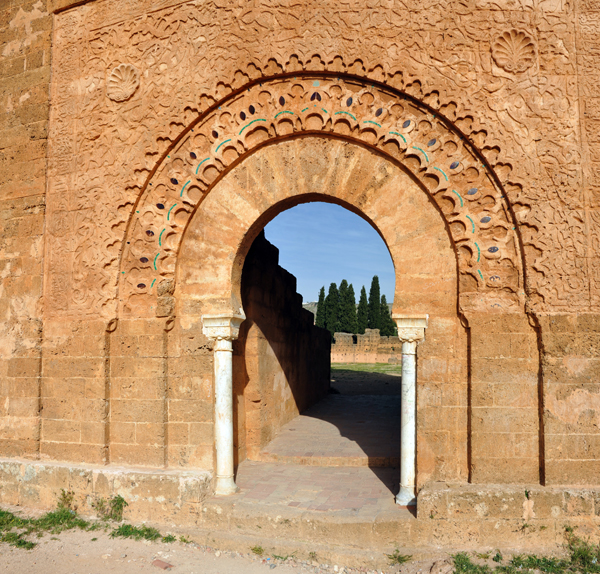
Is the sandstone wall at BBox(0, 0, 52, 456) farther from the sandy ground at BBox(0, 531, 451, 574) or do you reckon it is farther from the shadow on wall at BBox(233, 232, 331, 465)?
the shadow on wall at BBox(233, 232, 331, 465)

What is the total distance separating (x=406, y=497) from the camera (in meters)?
4.18

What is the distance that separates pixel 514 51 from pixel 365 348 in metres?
20.2

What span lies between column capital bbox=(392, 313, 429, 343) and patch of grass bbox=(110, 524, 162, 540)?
2.84m

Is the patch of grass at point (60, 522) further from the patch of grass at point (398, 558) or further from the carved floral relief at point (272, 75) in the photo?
the patch of grass at point (398, 558)

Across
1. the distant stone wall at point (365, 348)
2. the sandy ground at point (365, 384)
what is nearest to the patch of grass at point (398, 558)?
the sandy ground at point (365, 384)

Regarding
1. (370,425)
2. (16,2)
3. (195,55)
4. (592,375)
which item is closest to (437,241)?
(592,375)

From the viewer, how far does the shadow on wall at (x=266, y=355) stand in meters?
5.79

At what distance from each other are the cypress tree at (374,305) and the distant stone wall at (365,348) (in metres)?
10.4

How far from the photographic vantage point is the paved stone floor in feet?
14.3

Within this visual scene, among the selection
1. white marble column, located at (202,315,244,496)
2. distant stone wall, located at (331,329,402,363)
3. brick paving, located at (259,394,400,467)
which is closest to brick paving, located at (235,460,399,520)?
brick paving, located at (259,394,400,467)

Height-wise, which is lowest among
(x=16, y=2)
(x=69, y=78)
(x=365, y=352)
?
(x=365, y=352)

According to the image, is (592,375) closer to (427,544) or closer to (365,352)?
(427,544)

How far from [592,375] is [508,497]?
1.22 metres

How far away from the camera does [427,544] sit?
3883mm
